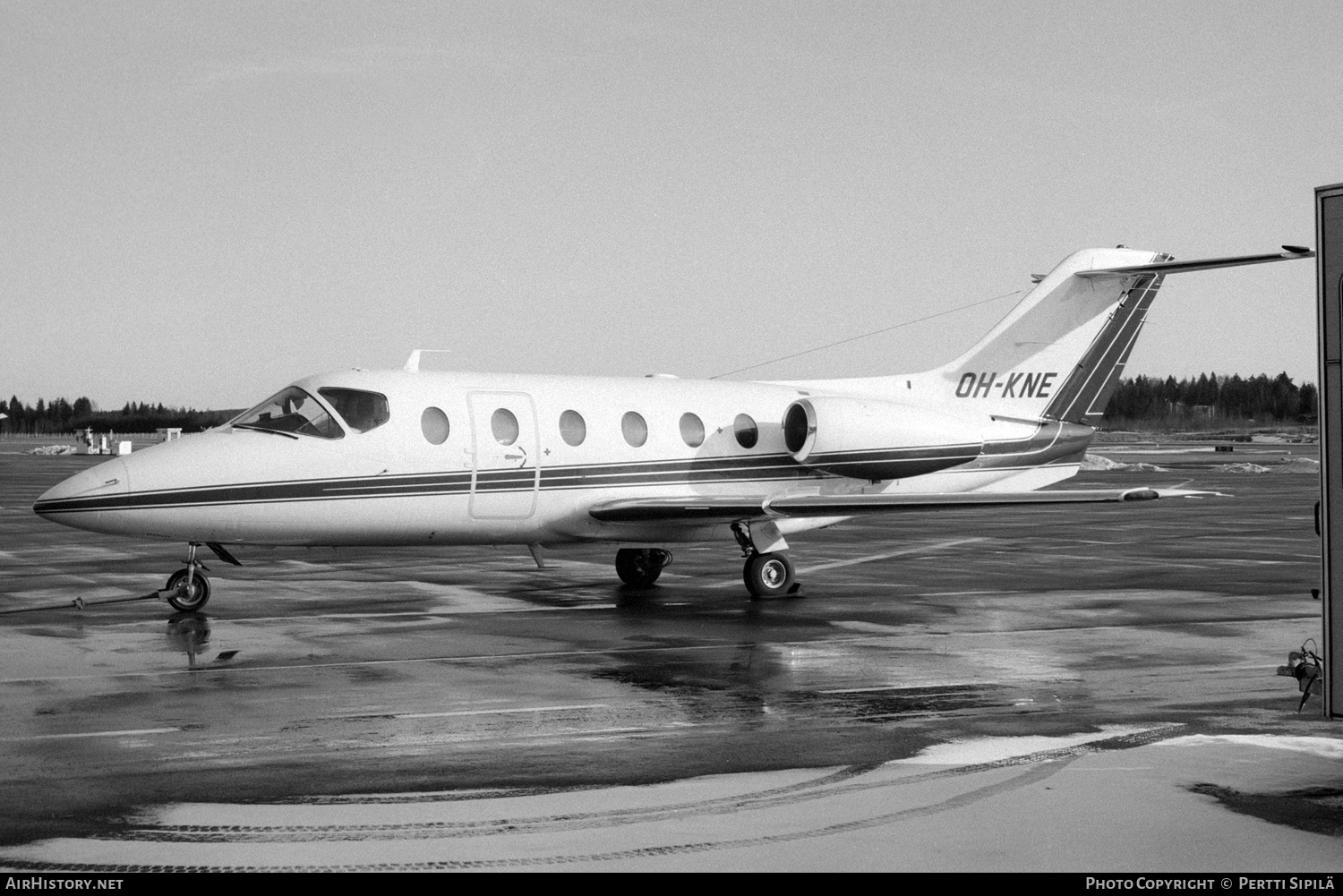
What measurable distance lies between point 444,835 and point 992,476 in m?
15.0

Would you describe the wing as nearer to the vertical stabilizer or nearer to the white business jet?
the white business jet

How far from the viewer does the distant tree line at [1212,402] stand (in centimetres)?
14262

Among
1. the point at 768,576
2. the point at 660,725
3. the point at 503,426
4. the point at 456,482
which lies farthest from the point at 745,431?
the point at 660,725

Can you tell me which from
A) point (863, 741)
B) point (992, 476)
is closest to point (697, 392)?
point (992, 476)

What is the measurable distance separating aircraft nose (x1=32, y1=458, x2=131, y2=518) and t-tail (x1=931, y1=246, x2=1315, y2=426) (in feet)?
37.6

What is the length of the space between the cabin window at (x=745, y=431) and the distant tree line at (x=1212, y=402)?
408 feet

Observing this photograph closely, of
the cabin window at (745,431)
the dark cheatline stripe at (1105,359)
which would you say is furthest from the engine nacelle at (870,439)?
the dark cheatline stripe at (1105,359)

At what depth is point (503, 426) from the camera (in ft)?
55.4

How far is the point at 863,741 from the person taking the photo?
8.55 meters

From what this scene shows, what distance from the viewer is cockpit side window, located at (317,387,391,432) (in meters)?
15.9

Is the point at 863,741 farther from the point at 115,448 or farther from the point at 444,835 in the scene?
the point at 115,448

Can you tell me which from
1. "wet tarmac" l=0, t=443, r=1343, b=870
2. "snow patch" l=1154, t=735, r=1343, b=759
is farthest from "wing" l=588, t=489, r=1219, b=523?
"snow patch" l=1154, t=735, r=1343, b=759

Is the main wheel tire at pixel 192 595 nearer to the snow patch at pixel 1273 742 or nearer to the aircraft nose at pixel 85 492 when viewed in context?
the aircraft nose at pixel 85 492

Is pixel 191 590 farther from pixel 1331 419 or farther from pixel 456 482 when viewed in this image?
pixel 1331 419
